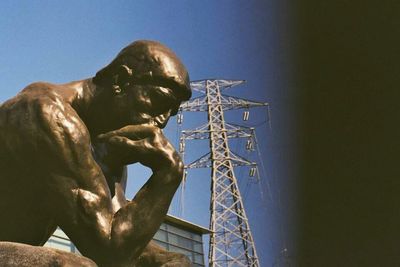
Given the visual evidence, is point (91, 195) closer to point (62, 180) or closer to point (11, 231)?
point (62, 180)

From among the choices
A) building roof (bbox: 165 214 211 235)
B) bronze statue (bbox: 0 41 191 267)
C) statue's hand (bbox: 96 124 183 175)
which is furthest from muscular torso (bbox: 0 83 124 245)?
building roof (bbox: 165 214 211 235)

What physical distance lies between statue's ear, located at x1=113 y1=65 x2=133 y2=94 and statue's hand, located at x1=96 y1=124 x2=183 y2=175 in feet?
0.56

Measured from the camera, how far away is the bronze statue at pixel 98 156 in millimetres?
2221

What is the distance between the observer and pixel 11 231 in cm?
239

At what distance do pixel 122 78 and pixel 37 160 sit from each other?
49cm

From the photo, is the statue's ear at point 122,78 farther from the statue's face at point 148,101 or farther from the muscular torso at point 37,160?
the muscular torso at point 37,160

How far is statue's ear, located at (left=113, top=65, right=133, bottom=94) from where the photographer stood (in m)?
2.56

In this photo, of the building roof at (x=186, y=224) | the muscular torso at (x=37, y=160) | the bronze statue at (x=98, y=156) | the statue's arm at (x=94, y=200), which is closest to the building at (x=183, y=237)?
the building roof at (x=186, y=224)

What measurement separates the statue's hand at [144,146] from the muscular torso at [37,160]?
17 centimetres

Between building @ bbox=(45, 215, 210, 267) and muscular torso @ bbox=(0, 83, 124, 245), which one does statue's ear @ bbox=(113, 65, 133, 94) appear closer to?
muscular torso @ bbox=(0, 83, 124, 245)

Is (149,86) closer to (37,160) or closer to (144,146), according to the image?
(144,146)

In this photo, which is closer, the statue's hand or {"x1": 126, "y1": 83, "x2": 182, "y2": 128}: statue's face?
the statue's hand

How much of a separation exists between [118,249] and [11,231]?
456 mm

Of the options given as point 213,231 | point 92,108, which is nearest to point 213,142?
point 213,231
